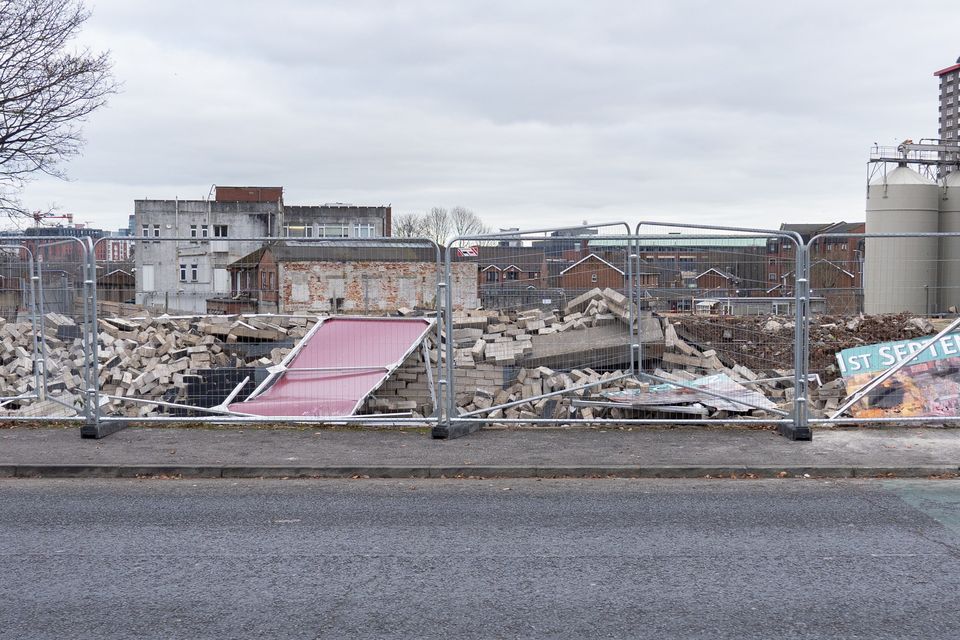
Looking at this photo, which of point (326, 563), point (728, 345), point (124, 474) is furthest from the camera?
point (728, 345)

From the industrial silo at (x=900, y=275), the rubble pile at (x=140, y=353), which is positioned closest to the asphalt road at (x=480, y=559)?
the rubble pile at (x=140, y=353)

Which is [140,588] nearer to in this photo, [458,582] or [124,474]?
[458,582]

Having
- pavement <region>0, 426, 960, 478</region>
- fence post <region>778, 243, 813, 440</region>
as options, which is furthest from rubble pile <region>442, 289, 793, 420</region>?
fence post <region>778, 243, 813, 440</region>

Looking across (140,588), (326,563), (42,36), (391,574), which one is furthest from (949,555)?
(42,36)

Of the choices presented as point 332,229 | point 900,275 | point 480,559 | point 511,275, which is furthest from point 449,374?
point 332,229

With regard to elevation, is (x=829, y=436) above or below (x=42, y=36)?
below

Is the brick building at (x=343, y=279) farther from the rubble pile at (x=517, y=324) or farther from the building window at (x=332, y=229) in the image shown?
the building window at (x=332, y=229)

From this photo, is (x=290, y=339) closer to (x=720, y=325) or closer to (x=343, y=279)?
(x=343, y=279)

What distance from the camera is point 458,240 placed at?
9.93m

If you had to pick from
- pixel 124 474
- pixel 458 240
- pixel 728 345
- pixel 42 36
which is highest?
pixel 42 36

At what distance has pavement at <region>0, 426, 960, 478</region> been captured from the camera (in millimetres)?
8617

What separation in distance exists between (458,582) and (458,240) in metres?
5.12

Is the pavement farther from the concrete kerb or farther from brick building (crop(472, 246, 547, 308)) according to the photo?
brick building (crop(472, 246, 547, 308))

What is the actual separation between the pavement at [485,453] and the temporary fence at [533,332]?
0.80ft
